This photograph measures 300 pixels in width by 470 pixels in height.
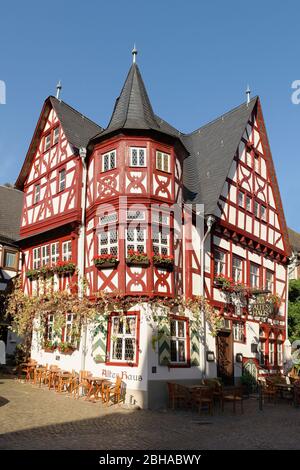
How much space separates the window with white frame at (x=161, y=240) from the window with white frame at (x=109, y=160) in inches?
119

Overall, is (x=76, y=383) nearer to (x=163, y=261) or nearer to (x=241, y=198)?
(x=163, y=261)

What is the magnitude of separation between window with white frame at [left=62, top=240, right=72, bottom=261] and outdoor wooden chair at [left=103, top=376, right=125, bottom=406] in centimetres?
604

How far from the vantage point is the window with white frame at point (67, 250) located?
19906 millimetres

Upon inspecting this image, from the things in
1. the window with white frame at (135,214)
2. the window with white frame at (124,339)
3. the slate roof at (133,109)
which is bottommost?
the window with white frame at (124,339)

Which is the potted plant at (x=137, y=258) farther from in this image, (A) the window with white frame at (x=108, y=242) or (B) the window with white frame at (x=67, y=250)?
(B) the window with white frame at (x=67, y=250)

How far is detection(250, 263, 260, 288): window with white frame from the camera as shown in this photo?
23.1 meters

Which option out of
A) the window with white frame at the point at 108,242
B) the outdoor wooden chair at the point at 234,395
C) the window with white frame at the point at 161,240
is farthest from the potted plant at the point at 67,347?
the outdoor wooden chair at the point at 234,395

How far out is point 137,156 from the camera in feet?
58.4

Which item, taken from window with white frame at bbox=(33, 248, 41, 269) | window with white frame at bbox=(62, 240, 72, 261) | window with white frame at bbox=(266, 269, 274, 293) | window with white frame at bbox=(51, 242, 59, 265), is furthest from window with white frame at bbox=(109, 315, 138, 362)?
window with white frame at bbox=(266, 269, 274, 293)

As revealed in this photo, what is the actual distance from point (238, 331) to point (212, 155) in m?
8.27

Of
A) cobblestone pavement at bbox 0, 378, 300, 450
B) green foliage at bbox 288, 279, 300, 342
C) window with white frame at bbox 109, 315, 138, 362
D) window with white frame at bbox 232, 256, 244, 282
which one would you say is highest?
window with white frame at bbox 232, 256, 244, 282

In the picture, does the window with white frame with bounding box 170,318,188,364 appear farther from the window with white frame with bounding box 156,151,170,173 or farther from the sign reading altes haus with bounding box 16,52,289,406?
the window with white frame with bounding box 156,151,170,173
